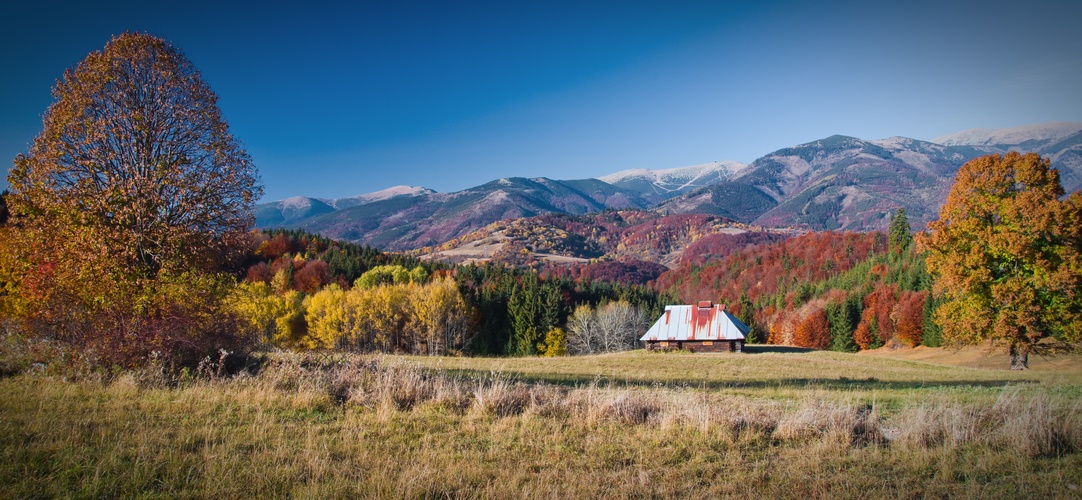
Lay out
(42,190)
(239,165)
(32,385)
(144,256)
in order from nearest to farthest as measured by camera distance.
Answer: (32,385), (42,190), (144,256), (239,165)

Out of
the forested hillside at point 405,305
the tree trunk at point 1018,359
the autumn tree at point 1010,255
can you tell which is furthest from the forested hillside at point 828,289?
the autumn tree at point 1010,255

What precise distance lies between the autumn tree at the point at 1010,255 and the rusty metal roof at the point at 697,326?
25.0 m

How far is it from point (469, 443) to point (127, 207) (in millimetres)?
10798

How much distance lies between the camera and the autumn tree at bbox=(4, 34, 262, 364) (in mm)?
10664

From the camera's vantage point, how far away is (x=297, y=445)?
245 inches

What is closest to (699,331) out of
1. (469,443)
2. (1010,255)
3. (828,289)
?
(1010,255)

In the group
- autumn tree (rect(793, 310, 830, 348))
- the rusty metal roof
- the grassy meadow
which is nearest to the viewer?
the grassy meadow

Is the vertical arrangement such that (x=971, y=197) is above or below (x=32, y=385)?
above

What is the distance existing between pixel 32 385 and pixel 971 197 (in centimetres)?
3316

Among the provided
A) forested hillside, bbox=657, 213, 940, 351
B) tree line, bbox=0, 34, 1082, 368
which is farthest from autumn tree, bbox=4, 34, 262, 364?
forested hillside, bbox=657, 213, 940, 351

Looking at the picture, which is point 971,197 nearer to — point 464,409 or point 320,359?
point 464,409

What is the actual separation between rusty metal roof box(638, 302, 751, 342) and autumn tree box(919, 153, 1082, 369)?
24961 millimetres

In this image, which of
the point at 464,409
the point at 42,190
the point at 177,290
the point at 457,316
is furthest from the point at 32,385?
the point at 457,316

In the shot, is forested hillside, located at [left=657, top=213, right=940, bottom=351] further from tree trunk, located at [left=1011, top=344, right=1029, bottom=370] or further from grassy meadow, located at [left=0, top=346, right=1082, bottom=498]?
grassy meadow, located at [left=0, top=346, right=1082, bottom=498]
